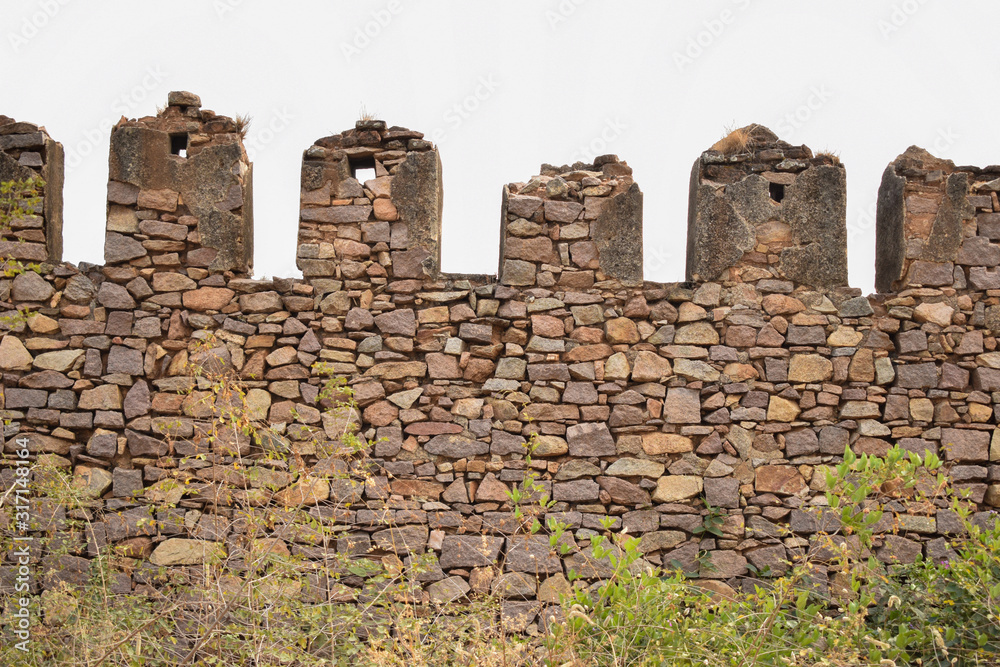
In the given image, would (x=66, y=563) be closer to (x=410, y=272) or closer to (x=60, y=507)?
(x=60, y=507)

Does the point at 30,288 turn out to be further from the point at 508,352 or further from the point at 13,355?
the point at 508,352

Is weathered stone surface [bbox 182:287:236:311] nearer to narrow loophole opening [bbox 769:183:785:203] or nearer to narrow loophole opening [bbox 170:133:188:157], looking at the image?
narrow loophole opening [bbox 170:133:188:157]

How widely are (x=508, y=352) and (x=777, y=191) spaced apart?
2.15 meters

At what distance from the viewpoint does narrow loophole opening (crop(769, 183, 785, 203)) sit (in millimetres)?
5473

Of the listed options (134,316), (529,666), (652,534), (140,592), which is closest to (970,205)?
(652,534)

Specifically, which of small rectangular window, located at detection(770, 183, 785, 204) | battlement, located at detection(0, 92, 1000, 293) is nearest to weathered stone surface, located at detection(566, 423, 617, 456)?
battlement, located at detection(0, 92, 1000, 293)

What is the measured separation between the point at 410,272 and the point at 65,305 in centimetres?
220

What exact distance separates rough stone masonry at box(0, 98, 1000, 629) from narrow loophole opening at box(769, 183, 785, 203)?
0.03ft

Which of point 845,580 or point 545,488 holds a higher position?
point 545,488

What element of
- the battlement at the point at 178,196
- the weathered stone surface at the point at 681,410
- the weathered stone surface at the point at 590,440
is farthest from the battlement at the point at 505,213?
the weathered stone surface at the point at 590,440

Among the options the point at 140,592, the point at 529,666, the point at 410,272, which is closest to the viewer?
the point at 529,666

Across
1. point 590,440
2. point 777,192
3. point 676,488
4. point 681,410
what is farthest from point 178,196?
point 777,192

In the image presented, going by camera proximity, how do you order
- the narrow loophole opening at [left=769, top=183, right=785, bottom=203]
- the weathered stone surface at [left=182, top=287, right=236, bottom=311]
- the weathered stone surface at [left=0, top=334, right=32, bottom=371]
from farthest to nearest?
the narrow loophole opening at [left=769, top=183, right=785, bottom=203] → the weathered stone surface at [left=182, top=287, right=236, bottom=311] → the weathered stone surface at [left=0, top=334, right=32, bottom=371]

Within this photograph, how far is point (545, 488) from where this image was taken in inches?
199
